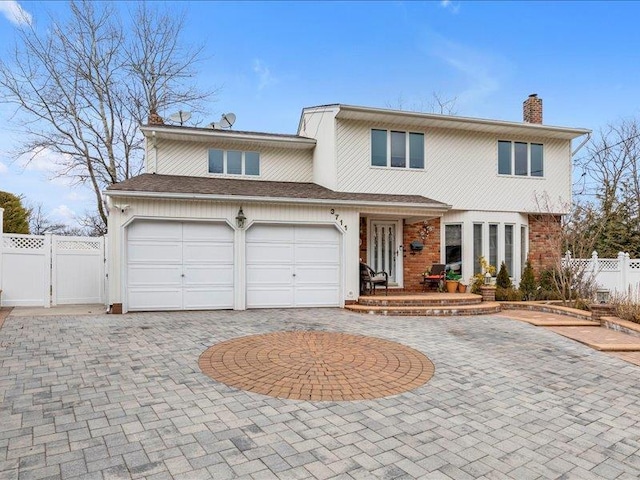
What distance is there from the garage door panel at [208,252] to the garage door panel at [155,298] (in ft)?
2.85

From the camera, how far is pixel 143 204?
9297mm

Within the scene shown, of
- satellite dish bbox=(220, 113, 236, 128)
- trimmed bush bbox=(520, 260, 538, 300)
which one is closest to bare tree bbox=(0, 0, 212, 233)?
satellite dish bbox=(220, 113, 236, 128)

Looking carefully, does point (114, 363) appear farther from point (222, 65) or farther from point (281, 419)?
point (222, 65)

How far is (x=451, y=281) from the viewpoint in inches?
508

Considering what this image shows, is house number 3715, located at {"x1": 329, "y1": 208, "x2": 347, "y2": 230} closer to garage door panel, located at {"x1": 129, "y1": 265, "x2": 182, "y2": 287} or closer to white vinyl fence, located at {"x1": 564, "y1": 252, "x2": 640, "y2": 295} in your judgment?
garage door panel, located at {"x1": 129, "y1": 265, "x2": 182, "y2": 287}

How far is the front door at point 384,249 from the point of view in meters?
12.8

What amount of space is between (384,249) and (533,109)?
776 centimetres

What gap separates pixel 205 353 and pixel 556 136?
14090 mm

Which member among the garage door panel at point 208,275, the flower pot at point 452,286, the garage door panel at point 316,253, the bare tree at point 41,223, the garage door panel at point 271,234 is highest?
the bare tree at point 41,223

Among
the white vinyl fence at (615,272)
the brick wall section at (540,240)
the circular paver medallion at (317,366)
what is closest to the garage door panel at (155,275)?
the circular paver medallion at (317,366)

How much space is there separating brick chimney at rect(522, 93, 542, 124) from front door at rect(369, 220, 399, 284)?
6.67 meters

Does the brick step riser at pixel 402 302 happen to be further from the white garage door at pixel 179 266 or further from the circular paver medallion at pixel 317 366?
the white garage door at pixel 179 266

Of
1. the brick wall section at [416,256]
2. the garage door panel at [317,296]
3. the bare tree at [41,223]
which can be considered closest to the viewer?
the garage door panel at [317,296]

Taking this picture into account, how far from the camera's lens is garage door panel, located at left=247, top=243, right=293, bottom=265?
10.2 meters
